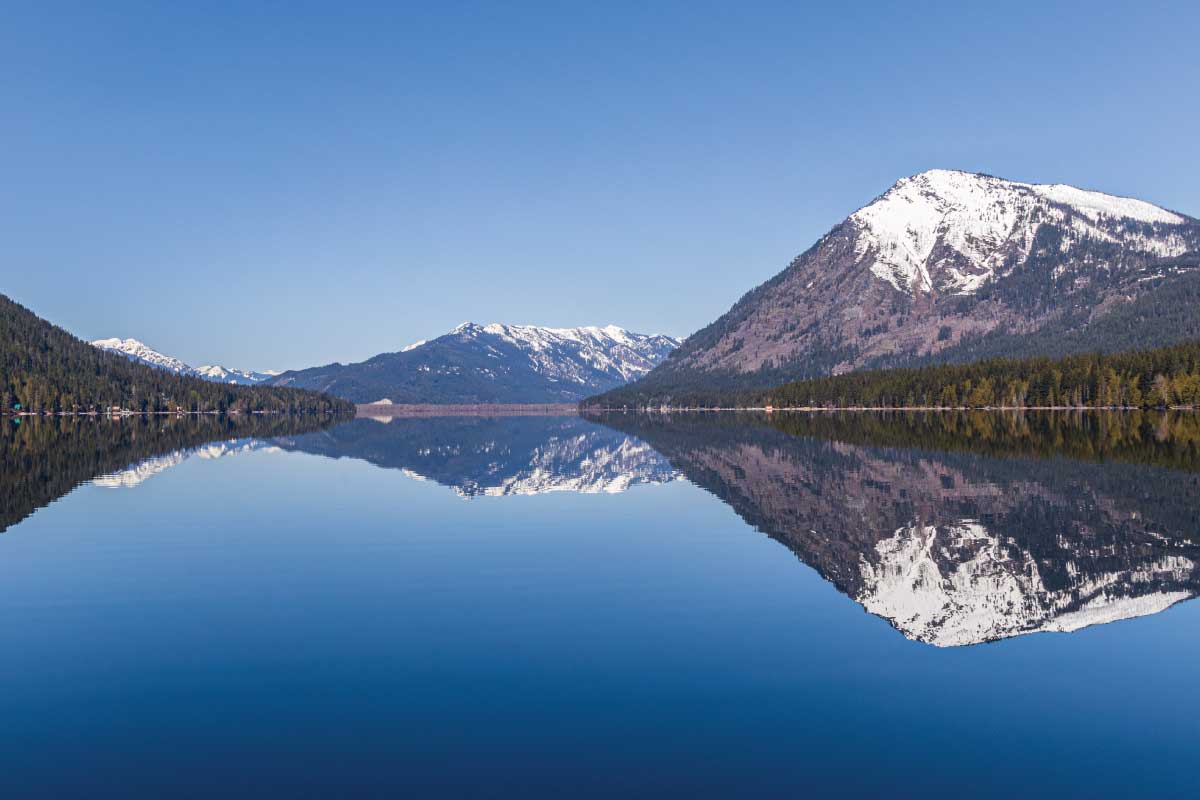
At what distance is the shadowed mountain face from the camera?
27750 millimetres

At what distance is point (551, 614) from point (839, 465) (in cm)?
5729

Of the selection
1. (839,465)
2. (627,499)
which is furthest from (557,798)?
(839,465)

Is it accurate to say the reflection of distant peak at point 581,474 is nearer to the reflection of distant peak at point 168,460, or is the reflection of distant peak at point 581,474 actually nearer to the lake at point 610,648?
the lake at point 610,648

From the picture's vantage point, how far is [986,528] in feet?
138

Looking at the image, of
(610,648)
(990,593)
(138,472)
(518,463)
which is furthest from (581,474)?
(610,648)

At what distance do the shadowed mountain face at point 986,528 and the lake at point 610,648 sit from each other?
25 centimetres

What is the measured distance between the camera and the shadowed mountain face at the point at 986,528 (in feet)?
91.0

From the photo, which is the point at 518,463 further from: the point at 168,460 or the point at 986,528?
the point at 986,528

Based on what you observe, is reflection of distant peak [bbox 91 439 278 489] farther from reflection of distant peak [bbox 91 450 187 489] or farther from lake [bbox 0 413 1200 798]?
lake [bbox 0 413 1200 798]

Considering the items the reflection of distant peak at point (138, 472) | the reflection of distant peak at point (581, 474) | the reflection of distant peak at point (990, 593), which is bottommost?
the reflection of distant peak at point (990, 593)

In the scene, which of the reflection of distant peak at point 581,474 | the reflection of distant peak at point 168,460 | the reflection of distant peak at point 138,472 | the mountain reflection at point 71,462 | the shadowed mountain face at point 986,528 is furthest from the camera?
the reflection of distant peak at point 168,460

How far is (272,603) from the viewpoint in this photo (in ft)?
95.9

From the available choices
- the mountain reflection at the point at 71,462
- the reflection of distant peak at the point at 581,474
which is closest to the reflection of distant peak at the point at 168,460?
the mountain reflection at the point at 71,462

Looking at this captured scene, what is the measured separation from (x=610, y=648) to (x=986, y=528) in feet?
85.6
